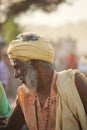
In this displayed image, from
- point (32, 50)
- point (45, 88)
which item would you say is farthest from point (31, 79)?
point (32, 50)

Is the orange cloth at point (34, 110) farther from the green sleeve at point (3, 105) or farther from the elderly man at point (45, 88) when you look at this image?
the green sleeve at point (3, 105)

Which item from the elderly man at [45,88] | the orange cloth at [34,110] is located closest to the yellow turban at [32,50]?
the elderly man at [45,88]

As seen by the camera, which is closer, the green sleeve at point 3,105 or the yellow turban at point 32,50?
the yellow turban at point 32,50

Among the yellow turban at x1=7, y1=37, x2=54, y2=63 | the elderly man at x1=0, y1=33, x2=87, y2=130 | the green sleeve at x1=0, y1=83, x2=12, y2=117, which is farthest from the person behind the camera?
the green sleeve at x1=0, y1=83, x2=12, y2=117

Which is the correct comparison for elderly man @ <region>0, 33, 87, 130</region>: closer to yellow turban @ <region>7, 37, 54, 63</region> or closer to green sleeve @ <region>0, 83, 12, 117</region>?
yellow turban @ <region>7, 37, 54, 63</region>

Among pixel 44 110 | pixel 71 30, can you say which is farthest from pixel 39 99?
pixel 71 30

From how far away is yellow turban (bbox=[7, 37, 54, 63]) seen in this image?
645 cm

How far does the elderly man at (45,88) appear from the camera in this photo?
6.31 metres

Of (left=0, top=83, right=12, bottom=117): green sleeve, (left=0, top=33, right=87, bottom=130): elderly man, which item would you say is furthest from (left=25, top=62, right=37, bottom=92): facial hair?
(left=0, top=83, right=12, bottom=117): green sleeve

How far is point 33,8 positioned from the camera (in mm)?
30297

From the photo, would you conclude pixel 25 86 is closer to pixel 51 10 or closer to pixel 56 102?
pixel 56 102

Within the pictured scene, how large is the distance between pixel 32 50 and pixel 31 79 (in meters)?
0.28

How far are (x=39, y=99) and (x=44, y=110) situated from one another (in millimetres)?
134

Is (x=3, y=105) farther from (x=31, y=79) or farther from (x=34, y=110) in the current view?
(x=31, y=79)
